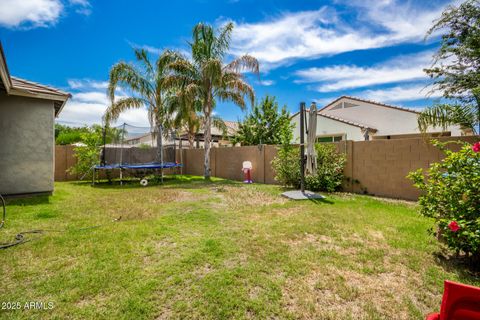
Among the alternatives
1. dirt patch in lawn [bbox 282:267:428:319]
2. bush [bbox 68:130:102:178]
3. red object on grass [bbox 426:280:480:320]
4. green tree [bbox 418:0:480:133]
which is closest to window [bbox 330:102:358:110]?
green tree [bbox 418:0:480:133]

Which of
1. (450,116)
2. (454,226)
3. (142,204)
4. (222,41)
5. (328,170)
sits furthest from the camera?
(222,41)

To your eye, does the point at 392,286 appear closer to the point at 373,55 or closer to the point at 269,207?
the point at 269,207

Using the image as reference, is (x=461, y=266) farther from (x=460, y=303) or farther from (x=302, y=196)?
(x=302, y=196)

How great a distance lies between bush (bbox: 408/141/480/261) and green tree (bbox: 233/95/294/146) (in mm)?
14158

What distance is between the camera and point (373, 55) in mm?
12539

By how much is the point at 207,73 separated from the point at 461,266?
10.3 m

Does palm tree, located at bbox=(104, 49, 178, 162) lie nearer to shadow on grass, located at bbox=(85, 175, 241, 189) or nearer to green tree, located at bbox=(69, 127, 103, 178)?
green tree, located at bbox=(69, 127, 103, 178)

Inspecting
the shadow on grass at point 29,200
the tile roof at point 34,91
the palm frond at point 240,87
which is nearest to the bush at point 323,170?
the palm frond at point 240,87

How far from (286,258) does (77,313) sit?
2.14m

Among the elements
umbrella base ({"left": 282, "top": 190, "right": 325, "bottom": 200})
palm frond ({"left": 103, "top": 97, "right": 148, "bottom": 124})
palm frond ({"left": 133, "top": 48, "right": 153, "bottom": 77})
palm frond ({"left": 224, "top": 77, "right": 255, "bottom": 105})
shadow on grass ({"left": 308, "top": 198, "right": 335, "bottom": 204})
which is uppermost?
palm frond ({"left": 133, "top": 48, "right": 153, "bottom": 77})

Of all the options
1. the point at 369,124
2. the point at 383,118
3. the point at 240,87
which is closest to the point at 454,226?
the point at 240,87

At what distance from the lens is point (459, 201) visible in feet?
8.76

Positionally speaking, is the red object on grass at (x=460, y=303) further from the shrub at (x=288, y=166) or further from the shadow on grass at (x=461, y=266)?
the shrub at (x=288, y=166)

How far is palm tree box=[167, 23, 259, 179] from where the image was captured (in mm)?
10930
